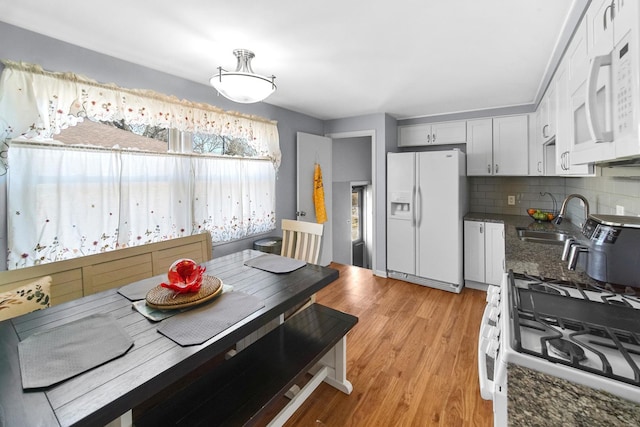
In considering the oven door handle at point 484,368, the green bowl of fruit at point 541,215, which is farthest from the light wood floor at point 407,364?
the green bowl of fruit at point 541,215

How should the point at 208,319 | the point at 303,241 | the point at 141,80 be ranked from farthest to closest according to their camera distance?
1. the point at 303,241
2. the point at 141,80
3. the point at 208,319

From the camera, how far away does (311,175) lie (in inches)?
157

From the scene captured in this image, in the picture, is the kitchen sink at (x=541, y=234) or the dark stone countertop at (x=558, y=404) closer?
the dark stone countertop at (x=558, y=404)

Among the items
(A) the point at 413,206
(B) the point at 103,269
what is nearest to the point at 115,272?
(B) the point at 103,269

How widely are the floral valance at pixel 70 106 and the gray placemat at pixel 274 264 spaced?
1394 millimetres

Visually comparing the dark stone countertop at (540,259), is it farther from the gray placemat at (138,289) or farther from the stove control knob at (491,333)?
the gray placemat at (138,289)

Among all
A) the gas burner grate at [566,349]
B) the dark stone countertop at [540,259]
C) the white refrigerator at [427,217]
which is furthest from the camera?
the white refrigerator at [427,217]

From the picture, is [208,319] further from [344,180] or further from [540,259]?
[344,180]

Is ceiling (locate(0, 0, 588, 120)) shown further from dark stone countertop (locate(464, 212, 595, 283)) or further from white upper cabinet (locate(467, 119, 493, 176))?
dark stone countertop (locate(464, 212, 595, 283))

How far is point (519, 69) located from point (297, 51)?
1858mm

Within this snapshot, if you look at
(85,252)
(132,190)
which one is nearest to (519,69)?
(132,190)

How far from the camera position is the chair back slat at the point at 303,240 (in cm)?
250

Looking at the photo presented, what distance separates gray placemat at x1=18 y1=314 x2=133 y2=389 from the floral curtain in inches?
40.4

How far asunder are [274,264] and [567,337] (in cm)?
156
